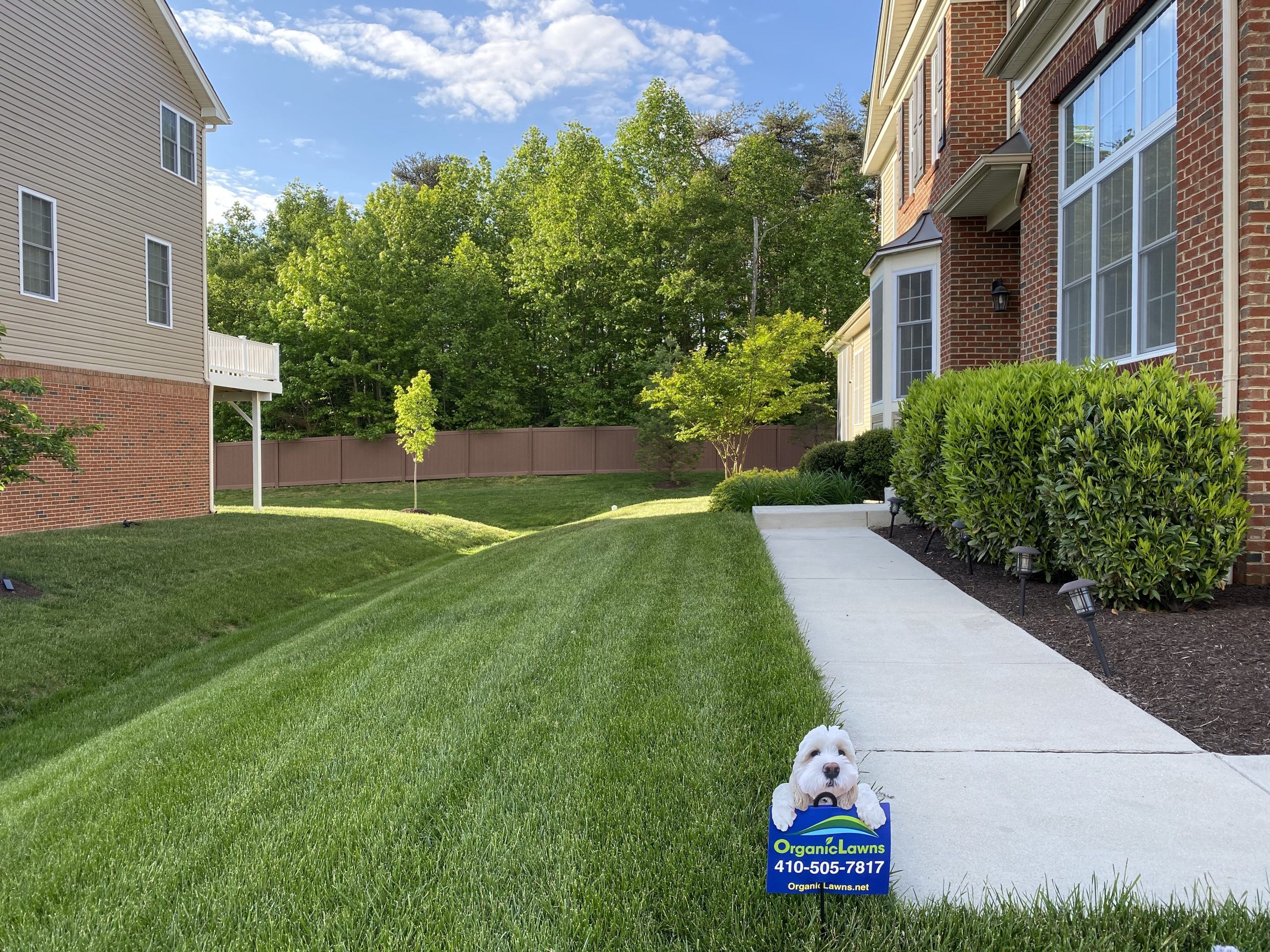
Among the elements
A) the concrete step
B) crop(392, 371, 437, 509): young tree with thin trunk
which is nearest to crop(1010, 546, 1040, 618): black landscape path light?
the concrete step

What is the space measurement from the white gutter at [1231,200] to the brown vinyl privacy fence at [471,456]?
2170 cm

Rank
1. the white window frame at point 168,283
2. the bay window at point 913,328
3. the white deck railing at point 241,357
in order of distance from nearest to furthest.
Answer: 1. the bay window at point 913,328
2. the white window frame at point 168,283
3. the white deck railing at point 241,357

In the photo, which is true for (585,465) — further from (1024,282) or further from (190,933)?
(190,933)

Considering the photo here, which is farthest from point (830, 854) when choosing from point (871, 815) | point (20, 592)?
point (20, 592)

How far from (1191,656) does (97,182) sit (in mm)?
15195

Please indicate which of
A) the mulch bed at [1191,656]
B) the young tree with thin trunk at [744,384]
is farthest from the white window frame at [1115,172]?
the young tree with thin trunk at [744,384]

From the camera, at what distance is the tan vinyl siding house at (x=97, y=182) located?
11.2 meters

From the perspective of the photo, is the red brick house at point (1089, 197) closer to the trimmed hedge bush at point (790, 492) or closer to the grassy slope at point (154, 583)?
the trimmed hedge bush at point (790, 492)

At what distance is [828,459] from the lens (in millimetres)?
13258

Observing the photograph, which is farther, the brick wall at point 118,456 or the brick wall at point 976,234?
the brick wall at point 118,456

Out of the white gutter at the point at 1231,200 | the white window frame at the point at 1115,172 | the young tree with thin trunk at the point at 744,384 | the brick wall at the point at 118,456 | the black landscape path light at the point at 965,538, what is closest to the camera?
the white gutter at the point at 1231,200

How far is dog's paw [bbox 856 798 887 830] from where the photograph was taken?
6.31 ft

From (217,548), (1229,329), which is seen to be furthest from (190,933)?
(217,548)

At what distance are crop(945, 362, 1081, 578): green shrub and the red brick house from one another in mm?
916
